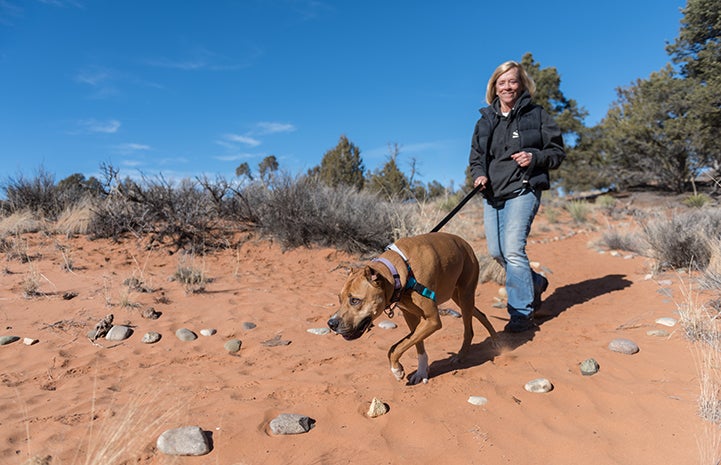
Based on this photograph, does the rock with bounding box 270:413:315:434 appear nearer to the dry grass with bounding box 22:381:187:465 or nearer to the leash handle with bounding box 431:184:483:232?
the dry grass with bounding box 22:381:187:465

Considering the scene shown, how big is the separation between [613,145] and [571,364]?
23.3m

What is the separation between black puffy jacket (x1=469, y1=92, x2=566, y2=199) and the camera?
14.4 feet

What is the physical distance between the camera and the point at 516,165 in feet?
14.6

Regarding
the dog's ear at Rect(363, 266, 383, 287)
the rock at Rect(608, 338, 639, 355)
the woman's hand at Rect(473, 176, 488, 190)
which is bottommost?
the rock at Rect(608, 338, 639, 355)

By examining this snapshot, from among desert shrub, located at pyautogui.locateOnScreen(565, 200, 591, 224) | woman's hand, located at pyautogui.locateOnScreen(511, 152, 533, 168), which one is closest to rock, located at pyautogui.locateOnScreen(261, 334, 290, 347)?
woman's hand, located at pyautogui.locateOnScreen(511, 152, 533, 168)

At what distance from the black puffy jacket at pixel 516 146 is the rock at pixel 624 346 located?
1569mm

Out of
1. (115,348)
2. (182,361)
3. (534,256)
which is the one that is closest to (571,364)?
(182,361)

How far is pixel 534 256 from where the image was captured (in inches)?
346

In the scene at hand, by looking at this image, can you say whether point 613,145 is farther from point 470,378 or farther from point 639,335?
point 470,378

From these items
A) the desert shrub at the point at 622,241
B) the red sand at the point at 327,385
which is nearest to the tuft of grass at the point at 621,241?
the desert shrub at the point at 622,241


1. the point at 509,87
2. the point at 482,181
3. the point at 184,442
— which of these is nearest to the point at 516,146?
the point at 482,181

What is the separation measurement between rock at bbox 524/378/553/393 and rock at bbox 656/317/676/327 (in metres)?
1.92

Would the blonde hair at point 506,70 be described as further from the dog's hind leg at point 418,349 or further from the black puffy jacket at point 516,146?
the dog's hind leg at point 418,349

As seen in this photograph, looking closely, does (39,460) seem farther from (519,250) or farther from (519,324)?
(519,250)
